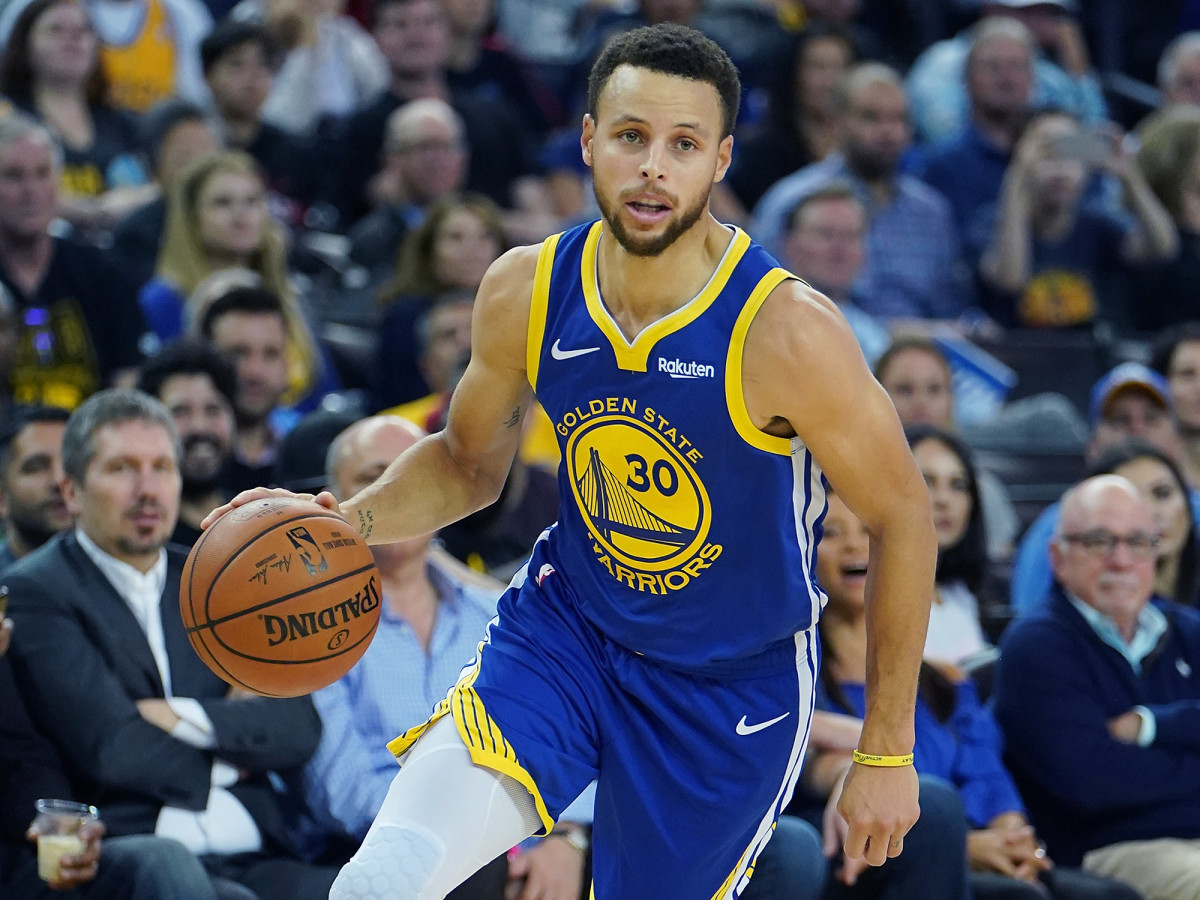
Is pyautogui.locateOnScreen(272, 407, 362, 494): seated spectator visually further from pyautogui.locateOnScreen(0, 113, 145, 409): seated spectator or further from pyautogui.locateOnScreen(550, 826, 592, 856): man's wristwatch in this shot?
pyautogui.locateOnScreen(550, 826, 592, 856): man's wristwatch

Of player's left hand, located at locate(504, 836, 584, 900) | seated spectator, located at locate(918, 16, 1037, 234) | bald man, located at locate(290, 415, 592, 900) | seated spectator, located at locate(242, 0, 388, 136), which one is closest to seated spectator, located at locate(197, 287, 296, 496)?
bald man, located at locate(290, 415, 592, 900)

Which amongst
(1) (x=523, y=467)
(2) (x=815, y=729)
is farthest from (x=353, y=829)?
(1) (x=523, y=467)

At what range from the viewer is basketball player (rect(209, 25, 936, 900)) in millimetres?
3314

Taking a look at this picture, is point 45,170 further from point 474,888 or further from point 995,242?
point 995,242

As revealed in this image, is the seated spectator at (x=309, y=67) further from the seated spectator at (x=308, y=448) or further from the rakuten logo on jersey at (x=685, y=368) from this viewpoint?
the rakuten logo on jersey at (x=685, y=368)

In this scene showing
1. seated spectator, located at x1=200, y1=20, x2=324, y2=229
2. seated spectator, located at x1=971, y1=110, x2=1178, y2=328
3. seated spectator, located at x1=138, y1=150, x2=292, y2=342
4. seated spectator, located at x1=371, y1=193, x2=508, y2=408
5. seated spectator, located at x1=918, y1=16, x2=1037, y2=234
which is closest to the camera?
seated spectator, located at x1=138, y1=150, x2=292, y2=342

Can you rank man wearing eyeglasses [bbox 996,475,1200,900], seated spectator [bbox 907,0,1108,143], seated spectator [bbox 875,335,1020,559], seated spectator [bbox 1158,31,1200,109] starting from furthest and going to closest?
1. seated spectator [bbox 1158,31,1200,109]
2. seated spectator [bbox 907,0,1108,143]
3. seated spectator [bbox 875,335,1020,559]
4. man wearing eyeglasses [bbox 996,475,1200,900]

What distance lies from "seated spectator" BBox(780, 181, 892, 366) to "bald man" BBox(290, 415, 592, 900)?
318 cm

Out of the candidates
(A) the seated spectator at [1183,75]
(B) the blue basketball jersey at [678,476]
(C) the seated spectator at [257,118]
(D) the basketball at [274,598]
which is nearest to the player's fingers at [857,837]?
(B) the blue basketball jersey at [678,476]

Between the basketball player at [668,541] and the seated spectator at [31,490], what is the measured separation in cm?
210

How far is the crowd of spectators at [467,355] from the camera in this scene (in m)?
4.67

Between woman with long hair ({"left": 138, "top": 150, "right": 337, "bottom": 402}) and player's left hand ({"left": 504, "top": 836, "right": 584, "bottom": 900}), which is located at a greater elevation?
woman with long hair ({"left": 138, "top": 150, "right": 337, "bottom": 402})

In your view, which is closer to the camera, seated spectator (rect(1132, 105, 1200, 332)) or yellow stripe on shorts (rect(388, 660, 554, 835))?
yellow stripe on shorts (rect(388, 660, 554, 835))

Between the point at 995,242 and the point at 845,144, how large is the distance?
38.6 inches
